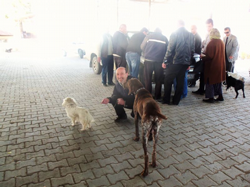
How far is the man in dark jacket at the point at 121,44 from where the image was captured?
681cm

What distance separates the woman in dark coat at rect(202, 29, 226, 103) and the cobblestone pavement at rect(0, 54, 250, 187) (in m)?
0.43

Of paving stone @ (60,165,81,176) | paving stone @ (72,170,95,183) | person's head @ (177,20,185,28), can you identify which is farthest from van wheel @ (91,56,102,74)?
paving stone @ (72,170,95,183)

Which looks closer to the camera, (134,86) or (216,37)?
(134,86)

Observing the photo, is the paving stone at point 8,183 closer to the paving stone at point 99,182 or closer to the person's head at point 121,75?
the paving stone at point 99,182

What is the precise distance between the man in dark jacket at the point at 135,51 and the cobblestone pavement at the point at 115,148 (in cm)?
175

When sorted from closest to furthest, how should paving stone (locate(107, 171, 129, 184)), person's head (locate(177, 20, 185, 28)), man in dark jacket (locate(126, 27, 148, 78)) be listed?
paving stone (locate(107, 171, 129, 184)) → person's head (locate(177, 20, 185, 28)) → man in dark jacket (locate(126, 27, 148, 78))

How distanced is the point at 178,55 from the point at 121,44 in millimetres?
2400

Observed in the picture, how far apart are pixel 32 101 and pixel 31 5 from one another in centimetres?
2661

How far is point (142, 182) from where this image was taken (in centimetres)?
254

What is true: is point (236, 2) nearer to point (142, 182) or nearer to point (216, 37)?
point (216, 37)

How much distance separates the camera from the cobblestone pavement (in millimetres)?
2613

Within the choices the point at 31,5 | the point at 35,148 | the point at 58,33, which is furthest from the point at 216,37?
the point at 31,5

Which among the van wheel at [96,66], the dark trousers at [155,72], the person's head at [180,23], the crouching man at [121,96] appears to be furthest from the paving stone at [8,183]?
the van wheel at [96,66]

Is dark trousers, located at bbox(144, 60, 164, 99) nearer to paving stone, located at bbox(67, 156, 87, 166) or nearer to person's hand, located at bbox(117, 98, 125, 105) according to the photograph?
person's hand, located at bbox(117, 98, 125, 105)
